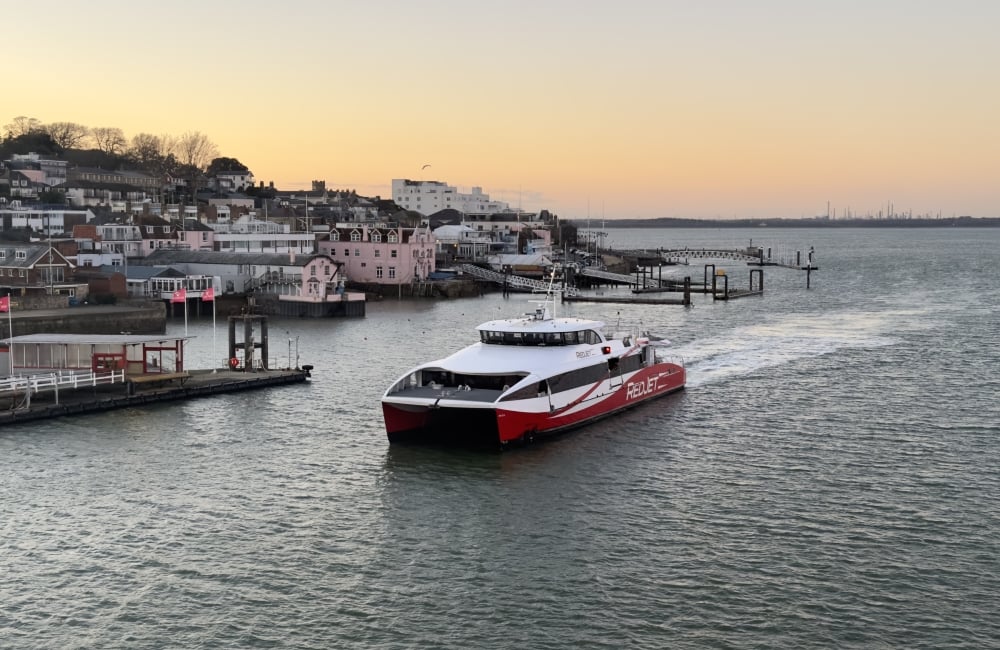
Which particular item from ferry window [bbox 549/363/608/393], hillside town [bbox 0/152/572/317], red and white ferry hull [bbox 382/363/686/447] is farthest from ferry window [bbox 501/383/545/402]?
hillside town [bbox 0/152/572/317]

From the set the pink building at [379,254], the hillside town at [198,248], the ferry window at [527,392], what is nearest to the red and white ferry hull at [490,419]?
the ferry window at [527,392]

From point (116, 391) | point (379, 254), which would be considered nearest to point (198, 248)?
point (379, 254)

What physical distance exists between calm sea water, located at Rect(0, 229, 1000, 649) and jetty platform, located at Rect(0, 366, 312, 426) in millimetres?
1031

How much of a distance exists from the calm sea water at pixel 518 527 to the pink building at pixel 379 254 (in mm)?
59289

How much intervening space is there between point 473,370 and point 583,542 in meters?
10.8

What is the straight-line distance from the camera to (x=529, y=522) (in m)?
25.1

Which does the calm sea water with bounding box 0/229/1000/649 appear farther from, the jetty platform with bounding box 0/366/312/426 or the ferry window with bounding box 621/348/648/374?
the ferry window with bounding box 621/348/648/374

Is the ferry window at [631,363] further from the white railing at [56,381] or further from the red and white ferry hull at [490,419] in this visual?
the white railing at [56,381]

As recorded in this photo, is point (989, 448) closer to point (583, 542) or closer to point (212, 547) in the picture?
point (583, 542)

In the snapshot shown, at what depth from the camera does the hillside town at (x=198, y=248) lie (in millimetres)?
71812

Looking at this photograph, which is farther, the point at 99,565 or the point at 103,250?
the point at 103,250

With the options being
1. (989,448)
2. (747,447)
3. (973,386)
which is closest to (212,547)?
(747,447)

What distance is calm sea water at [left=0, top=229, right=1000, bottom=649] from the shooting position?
19047 mm

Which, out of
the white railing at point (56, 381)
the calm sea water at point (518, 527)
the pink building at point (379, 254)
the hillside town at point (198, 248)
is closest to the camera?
the calm sea water at point (518, 527)
